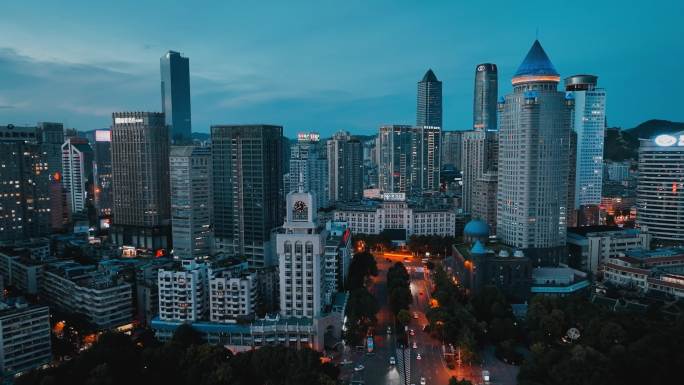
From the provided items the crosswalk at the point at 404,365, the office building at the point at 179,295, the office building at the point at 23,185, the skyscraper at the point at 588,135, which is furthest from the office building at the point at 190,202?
the skyscraper at the point at 588,135

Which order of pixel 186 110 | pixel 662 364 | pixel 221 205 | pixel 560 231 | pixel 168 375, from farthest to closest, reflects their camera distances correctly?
pixel 186 110, pixel 221 205, pixel 560 231, pixel 168 375, pixel 662 364

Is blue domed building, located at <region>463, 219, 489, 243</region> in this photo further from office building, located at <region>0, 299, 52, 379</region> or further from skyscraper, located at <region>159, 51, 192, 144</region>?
skyscraper, located at <region>159, 51, 192, 144</region>

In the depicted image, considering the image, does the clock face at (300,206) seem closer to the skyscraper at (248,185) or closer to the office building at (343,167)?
the skyscraper at (248,185)

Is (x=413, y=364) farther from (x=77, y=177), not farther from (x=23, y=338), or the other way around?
(x=77, y=177)

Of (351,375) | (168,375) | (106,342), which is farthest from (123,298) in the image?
(351,375)

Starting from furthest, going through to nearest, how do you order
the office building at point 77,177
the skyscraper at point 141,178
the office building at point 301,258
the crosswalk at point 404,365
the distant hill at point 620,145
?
the distant hill at point 620,145 → the office building at point 77,177 → the skyscraper at point 141,178 → the office building at point 301,258 → the crosswalk at point 404,365

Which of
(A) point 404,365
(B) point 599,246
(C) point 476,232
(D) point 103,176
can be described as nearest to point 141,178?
(D) point 103,176

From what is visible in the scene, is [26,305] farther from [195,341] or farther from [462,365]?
[462,365]
